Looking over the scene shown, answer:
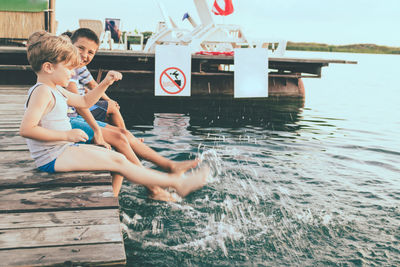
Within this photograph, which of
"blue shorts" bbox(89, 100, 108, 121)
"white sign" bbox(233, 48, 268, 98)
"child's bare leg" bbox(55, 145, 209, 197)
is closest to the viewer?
"child's bare leg" bbox(55, 145, 209, 197)

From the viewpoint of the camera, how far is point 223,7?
44.3 ft

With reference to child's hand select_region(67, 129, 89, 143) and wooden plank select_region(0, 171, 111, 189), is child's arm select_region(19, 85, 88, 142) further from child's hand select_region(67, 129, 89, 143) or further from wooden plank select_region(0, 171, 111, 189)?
wooden plank select_region(0, 171, 111, 189)

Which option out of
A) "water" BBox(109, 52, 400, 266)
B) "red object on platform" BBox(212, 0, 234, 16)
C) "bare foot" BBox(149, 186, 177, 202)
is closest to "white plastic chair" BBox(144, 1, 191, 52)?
"red object on platform" BBox(212, 0, 234, 16)

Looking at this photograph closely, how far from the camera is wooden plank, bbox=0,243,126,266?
176 centimetres

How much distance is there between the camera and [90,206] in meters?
2.39

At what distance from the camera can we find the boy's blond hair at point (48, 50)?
8.89 feet

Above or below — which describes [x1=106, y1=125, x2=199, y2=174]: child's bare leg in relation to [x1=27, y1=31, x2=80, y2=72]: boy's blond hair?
below

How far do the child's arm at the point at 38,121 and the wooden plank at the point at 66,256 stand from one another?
1.06m

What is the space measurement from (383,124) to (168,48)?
608 centimetres

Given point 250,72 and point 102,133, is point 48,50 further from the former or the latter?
point 250,72

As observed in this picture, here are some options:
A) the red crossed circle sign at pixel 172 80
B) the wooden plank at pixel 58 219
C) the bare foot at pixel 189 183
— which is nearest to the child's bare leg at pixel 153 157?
the bare foot at pixel 189 183

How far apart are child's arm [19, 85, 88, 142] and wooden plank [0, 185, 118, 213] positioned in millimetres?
366

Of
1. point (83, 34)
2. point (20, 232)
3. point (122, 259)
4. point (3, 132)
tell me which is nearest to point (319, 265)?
point (122, 259)

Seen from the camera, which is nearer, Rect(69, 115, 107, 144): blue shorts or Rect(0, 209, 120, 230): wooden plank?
Rect(0, 209, 120, 230): wooden plank
